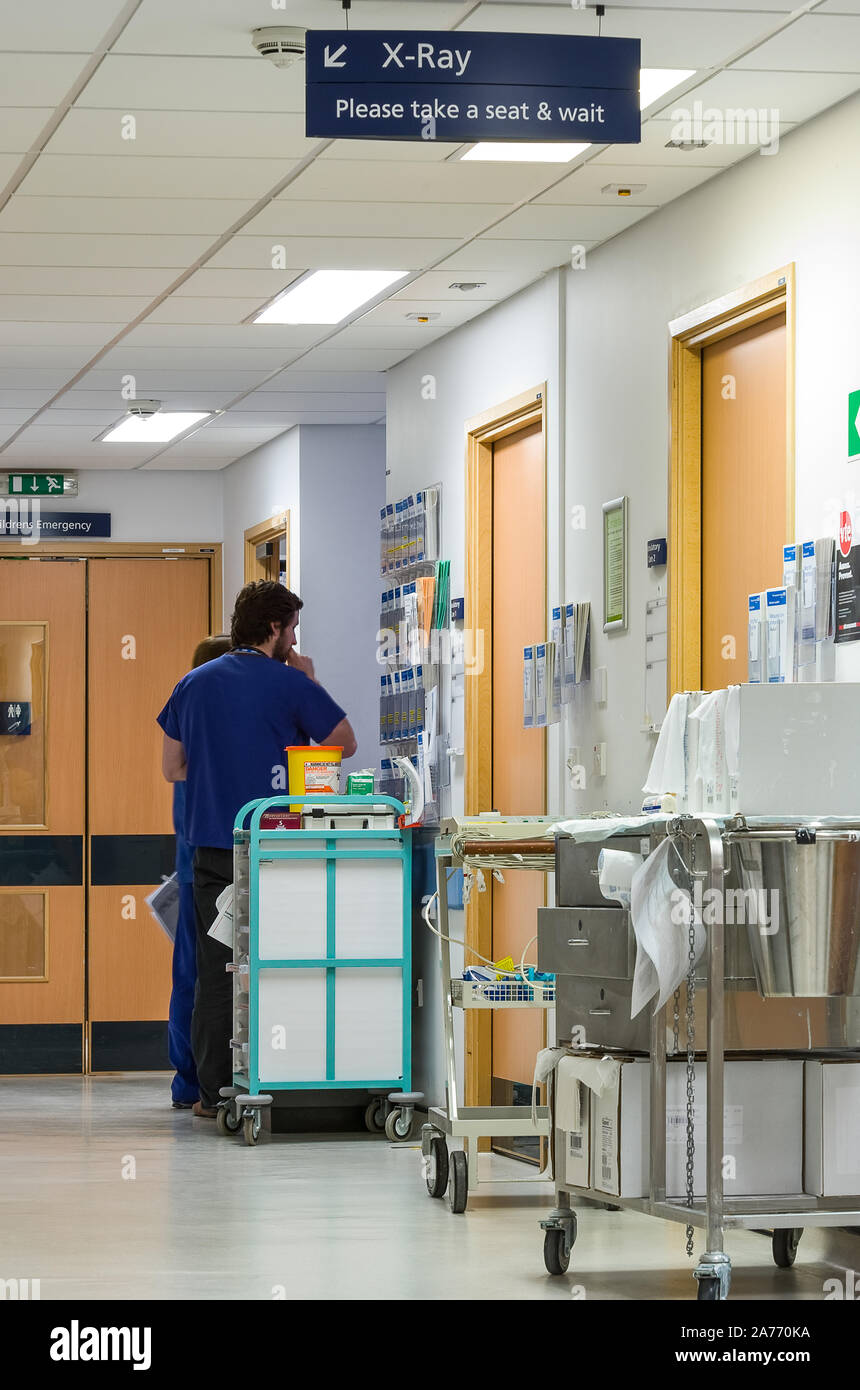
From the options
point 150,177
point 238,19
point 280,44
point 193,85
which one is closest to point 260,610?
point 150,177

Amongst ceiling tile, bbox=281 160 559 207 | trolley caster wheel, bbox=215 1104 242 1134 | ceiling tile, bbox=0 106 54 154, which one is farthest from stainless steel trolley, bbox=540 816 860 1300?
trolley caster wheel, bbox=215 1104 242 1134

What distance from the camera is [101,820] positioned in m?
10.7

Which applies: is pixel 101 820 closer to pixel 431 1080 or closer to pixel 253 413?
pixel 253 413

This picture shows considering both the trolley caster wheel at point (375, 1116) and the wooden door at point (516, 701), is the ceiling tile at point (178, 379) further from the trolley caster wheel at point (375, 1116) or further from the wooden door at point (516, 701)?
the trolley caster wheel at point (375, 1116)

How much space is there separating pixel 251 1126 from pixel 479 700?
1796mm

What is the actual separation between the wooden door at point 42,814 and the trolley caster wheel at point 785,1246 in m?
6.43

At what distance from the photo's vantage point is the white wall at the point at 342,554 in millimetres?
9664

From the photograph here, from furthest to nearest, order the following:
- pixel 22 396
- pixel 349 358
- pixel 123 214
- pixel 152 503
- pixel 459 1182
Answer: pixel 152 503 → pixel 22 396 → pixel 349 358 → pixel 123 214 → pixel 459 1182

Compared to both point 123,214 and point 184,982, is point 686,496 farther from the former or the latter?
point 184,982

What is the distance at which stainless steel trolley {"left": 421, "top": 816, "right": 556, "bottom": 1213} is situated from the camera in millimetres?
5395

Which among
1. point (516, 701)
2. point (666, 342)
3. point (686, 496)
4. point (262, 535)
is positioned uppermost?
point (666, 342)

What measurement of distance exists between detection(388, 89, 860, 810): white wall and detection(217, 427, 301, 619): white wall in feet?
5.77

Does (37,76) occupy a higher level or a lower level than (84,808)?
higher

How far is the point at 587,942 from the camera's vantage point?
14.7 ft
